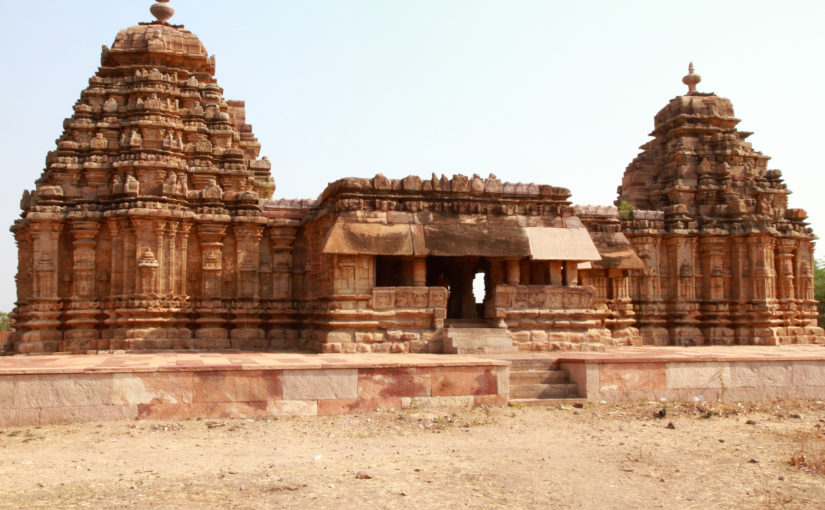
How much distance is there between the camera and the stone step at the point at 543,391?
43.6 feet

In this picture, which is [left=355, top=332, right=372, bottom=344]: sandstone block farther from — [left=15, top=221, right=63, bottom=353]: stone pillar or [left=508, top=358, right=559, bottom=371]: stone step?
[left=15, top=221, right=63, bottom=353]: stone pillar

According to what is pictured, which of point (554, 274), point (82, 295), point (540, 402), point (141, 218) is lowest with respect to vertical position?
point (540, 402)

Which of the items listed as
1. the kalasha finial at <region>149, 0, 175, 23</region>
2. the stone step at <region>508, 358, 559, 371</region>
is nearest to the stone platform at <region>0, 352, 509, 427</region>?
the stone step at <region>508, 358, 559, 371</region>

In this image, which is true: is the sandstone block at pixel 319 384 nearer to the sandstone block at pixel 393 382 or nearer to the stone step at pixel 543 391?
the sandstone block at pixel 393 382

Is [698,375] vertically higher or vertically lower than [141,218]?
lower

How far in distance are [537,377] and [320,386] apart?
4.08 metres

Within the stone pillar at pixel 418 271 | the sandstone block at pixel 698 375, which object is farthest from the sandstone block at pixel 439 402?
the stone pillar at pixel 418 271

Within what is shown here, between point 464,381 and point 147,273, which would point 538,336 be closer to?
point 464,381

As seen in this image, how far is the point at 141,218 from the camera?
18.8m

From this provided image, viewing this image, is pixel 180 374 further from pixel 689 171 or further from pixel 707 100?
pixel 707 100

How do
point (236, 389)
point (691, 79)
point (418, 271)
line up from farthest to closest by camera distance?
1. point (691, 79)
2. point (418, 271)
3. point (236, 389)

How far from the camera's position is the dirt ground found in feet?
25.2

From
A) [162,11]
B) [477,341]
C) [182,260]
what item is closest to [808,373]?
[477,341]

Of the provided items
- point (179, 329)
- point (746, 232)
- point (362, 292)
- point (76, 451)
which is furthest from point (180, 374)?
point (746, 232)
